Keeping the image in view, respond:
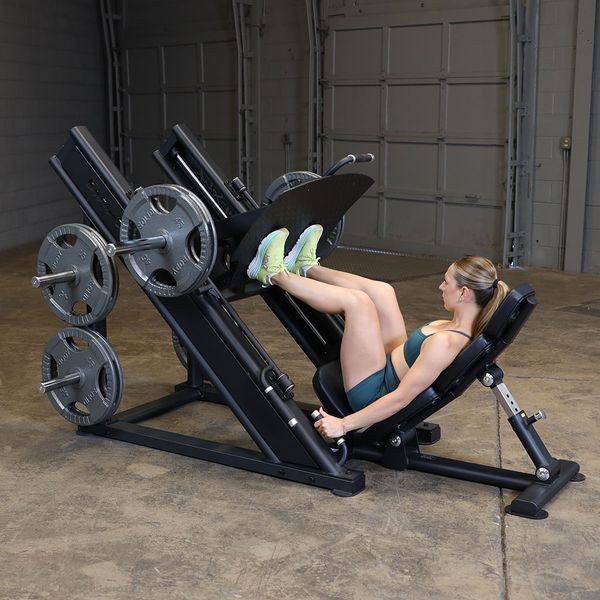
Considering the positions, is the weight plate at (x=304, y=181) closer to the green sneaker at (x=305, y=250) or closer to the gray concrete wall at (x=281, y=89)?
the green sneaker at (x=305, y=250)

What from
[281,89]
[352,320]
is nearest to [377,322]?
[352,320]

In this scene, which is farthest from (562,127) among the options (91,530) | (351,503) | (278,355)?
(91,530)

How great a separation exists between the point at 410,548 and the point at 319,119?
6296mm

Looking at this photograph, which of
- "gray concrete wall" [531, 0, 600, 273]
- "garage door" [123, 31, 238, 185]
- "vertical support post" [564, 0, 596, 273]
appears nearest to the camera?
"vertical support post" [564, 0, 596, 273]

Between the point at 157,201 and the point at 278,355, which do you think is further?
the point at 278,355

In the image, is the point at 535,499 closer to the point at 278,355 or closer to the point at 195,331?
the point at 195,331

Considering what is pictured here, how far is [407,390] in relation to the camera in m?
3.16

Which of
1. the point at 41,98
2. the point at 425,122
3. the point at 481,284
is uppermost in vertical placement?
the point at 41,98

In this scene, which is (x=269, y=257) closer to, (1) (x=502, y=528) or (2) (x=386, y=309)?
(2) (x=386, y=309)

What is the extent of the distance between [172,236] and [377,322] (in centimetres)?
80

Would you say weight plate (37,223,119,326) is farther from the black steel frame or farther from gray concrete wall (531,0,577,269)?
gray concrete wall (531,0,577,269)

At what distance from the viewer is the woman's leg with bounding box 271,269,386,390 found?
331 cm

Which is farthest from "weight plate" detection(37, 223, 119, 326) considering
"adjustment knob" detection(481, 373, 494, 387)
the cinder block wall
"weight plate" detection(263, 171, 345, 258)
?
the cinder block wall

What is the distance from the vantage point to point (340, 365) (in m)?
3.57
